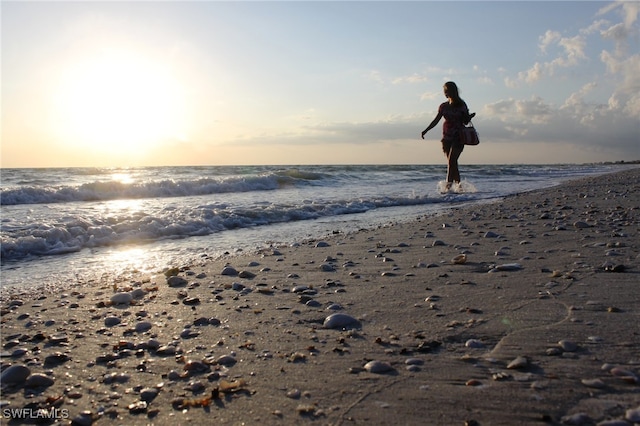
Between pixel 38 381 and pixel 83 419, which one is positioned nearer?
pixel 83 419

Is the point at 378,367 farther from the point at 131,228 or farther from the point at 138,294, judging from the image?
the point at 131,228

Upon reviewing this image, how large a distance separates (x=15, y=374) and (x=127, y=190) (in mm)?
16211

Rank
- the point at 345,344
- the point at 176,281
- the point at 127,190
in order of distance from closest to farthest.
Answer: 1. the point at 345,344
2. the point at 176,281
3. the point at 127,190

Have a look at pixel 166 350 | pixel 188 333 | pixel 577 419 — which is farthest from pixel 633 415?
Result: pixel 188 333

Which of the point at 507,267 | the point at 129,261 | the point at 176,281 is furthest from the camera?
the point at 129,261

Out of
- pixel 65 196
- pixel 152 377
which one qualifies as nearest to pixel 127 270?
pixel 152 377

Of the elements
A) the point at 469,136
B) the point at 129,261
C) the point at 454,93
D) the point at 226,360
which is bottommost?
the point at 129,261

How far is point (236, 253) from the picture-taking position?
5910 millimetres

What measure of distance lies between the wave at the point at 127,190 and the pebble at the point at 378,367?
1446cm

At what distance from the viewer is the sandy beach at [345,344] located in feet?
5.95

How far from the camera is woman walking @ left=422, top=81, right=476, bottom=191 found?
1073 centimetres

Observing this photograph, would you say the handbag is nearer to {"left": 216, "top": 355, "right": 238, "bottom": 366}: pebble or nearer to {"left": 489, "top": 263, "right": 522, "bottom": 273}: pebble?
{"left": 489, "top": 263, "right": 522, "bottom": 273}: pebble

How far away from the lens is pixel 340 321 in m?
2.79

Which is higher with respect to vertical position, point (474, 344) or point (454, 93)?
point (454, 93)
